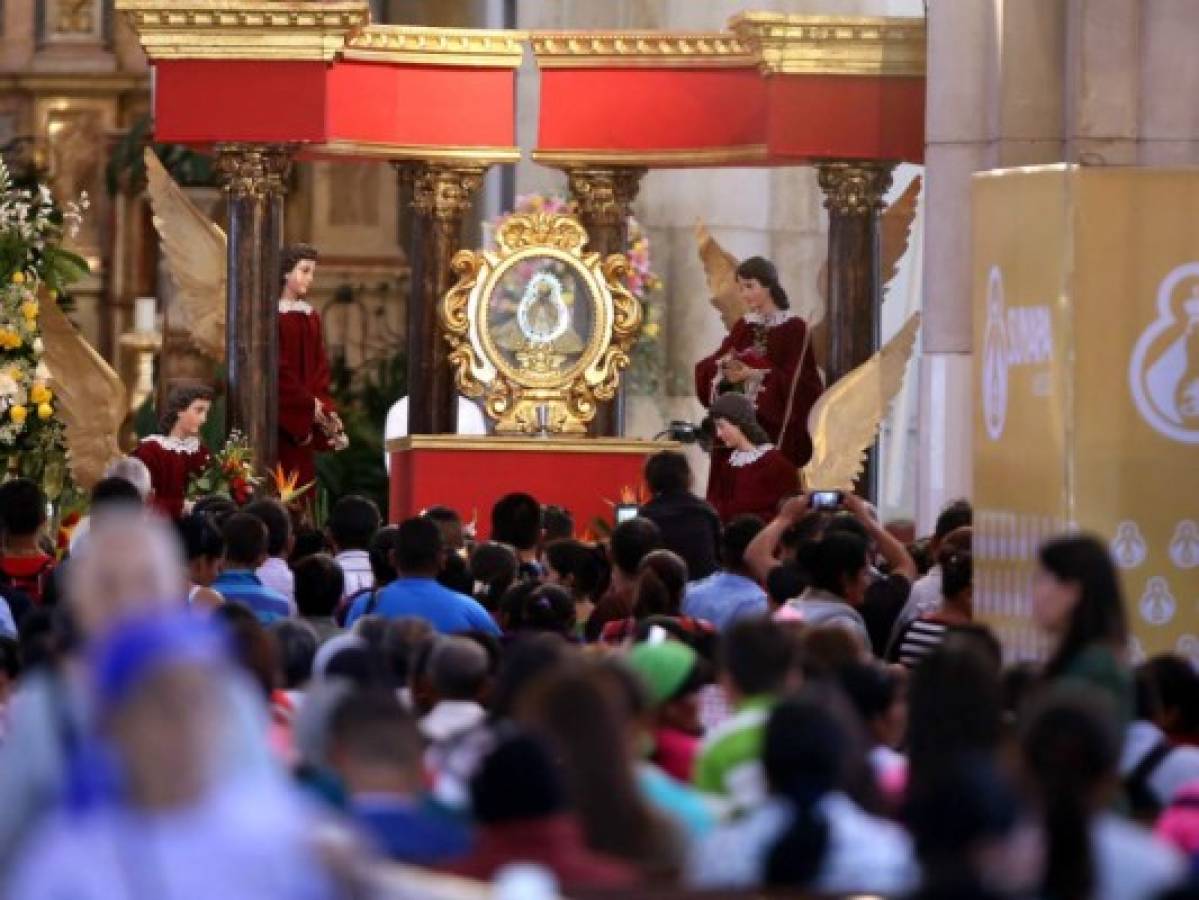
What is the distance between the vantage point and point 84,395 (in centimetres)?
2017

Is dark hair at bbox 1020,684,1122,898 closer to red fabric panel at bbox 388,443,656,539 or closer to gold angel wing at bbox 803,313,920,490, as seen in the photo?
gold angel wing at bbox 803,313,920,490

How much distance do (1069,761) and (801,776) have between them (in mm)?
579

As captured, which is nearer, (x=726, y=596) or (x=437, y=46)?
(x=726, y=596)

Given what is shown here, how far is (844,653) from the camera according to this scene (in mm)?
9977

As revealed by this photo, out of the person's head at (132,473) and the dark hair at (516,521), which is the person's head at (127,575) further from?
the dark hair at (516,521)

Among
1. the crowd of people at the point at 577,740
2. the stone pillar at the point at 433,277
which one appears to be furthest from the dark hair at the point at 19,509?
the stone pillar at the point at 433,277

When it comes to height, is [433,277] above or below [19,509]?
above

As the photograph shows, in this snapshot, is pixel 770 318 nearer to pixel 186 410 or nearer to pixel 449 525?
pixel 186 410

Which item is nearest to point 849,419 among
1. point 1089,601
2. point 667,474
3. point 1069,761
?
point 667,474

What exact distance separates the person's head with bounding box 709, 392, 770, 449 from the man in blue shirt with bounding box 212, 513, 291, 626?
4.51 m

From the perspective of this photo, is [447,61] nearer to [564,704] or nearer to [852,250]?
[852,250]

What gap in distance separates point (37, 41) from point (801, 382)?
12.0 m

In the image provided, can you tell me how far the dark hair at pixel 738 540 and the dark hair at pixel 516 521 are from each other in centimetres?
183

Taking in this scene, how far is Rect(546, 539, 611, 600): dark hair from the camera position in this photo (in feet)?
45.9
